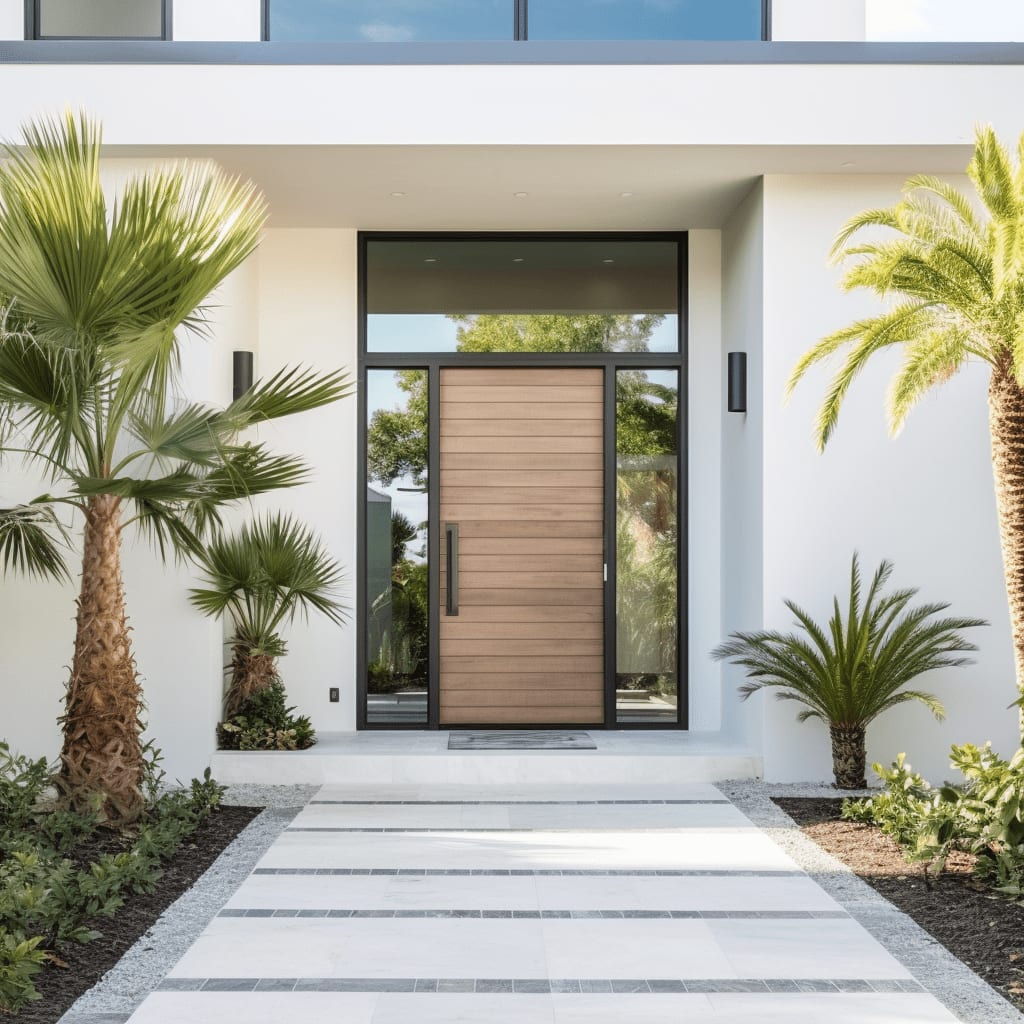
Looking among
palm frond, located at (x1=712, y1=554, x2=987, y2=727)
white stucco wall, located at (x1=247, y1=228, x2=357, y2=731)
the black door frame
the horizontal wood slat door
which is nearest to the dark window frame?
white stucco wall, located at (x1=247, y1=228, x2=357, y2=731)

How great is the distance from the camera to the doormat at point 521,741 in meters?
7.79

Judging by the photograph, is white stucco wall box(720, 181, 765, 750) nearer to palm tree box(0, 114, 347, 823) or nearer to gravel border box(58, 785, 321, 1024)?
gravel border box(58, 785, 321, 1024)

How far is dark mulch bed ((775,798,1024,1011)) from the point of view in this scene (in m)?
4.01

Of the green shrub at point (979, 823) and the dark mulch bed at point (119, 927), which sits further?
the green shrub at point (979, 823)

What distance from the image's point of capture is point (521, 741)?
8086 millimetres

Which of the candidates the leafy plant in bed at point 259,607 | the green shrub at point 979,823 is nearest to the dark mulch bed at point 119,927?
the leafy plant in bed at point 259,607

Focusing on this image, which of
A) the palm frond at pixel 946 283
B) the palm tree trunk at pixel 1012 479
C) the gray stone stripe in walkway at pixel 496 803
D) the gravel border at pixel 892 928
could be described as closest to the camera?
the gravel border at pixel 892 928

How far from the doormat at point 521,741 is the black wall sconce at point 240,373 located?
2.71 meters

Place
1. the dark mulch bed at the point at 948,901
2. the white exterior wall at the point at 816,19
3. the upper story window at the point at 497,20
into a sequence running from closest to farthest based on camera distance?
the dark mulch bed at the point at 948,901
the upper story window at the point at 497,20
the white exterior wall at the point at 816,19

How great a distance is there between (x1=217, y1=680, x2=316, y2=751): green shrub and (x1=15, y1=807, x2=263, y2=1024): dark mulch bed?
1.25 m

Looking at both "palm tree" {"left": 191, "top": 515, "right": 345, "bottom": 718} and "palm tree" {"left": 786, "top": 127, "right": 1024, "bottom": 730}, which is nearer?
"palm tree" {"left": 786, "top": 127, "right": 1024, "bottom": 730}

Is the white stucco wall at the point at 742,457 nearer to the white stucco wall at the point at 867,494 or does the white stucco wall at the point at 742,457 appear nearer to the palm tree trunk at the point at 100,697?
the white stucco wall at the point at 867,494

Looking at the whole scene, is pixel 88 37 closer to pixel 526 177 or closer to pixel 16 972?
pixel 526 177

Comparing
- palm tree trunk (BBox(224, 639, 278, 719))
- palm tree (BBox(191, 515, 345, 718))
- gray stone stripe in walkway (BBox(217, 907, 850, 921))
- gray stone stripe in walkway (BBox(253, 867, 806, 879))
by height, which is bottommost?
gray stone stripe in walkway (BBox(217, 907, 850, 921))
